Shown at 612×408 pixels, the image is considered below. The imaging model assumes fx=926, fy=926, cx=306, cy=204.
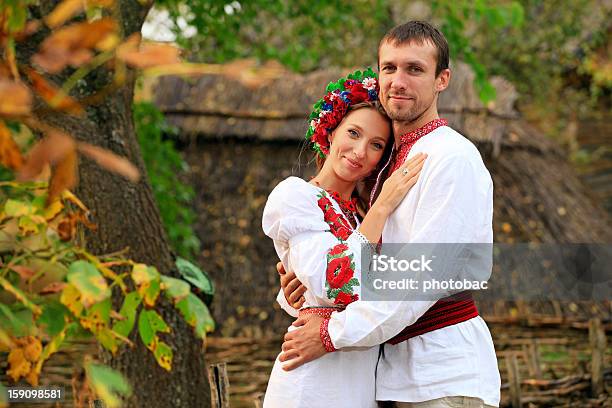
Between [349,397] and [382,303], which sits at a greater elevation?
[382,303]

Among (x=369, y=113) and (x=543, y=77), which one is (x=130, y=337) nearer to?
(x=369, y=113)

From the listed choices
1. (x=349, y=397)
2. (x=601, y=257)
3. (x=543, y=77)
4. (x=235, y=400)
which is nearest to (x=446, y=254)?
(x=349, y=397)

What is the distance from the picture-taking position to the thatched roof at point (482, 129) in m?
6.77

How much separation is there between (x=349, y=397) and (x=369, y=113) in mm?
753

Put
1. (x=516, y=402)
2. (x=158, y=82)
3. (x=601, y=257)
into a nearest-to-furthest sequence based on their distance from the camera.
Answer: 1. (x=516, y=402)
2. (x=601, y=257)
3. (x=158, y=82)

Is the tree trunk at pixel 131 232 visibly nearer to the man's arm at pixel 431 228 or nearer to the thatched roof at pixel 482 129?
the man's arm at pixel 431 228

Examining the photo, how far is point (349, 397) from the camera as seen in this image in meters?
2.30

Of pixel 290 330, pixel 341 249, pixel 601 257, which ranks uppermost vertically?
pixel 601 257

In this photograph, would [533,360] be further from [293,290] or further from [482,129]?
[293,290]

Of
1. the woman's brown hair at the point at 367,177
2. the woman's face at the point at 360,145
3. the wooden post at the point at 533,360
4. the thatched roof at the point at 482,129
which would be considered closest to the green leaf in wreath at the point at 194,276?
the woman's brown hair at the point at 367,177

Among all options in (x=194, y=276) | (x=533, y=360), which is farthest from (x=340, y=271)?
(x=533, y=360)

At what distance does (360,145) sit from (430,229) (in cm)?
37

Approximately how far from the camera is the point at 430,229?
2.20m

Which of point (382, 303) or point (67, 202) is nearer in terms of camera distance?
point (382, 303)
